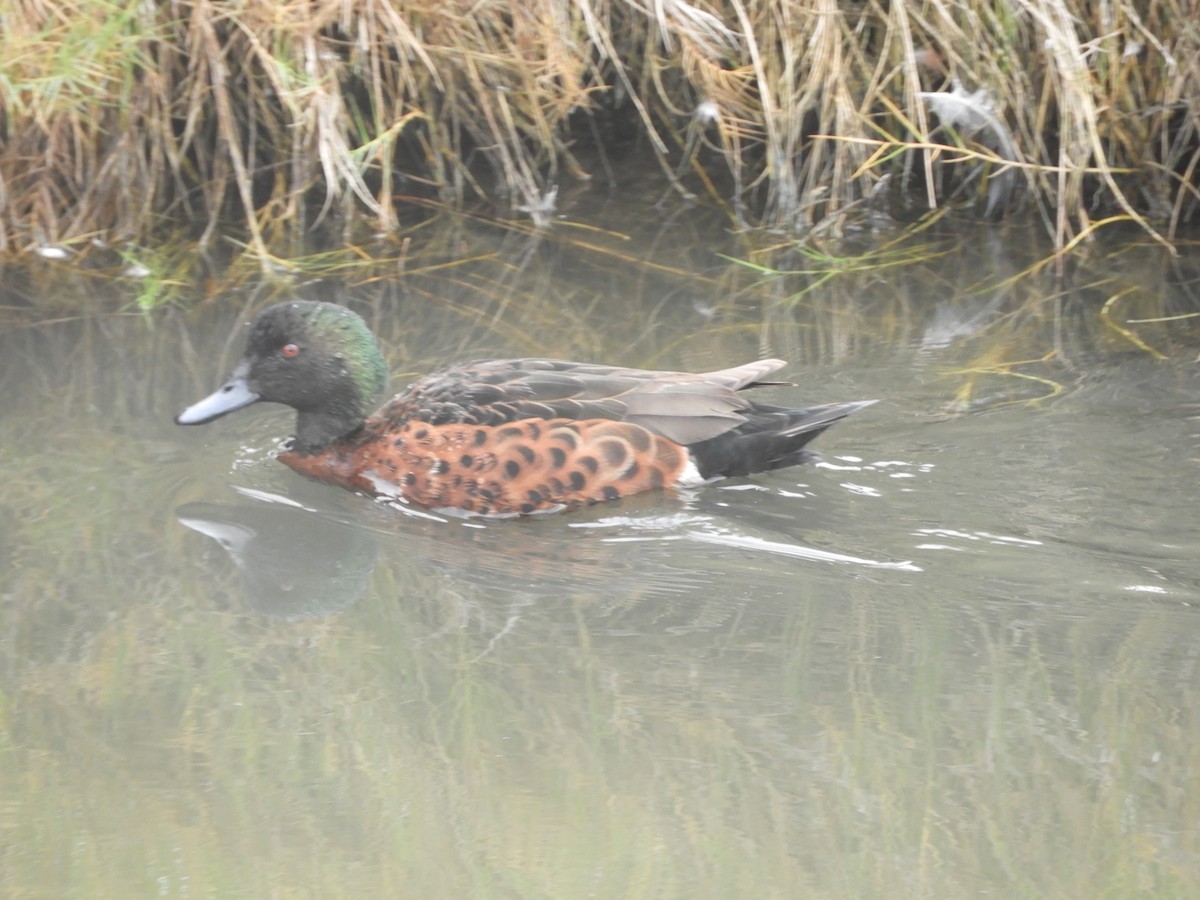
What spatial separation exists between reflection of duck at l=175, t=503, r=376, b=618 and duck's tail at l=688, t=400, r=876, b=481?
1072 mm

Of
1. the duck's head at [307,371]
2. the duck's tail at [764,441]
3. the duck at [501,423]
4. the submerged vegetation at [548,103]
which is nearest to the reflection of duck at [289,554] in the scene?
the duck at [501,423]

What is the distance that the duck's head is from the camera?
493 cm

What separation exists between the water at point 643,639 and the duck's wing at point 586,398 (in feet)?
0.80

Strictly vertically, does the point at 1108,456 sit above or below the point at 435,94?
below

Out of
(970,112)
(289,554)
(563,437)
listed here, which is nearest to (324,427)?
(289,554)

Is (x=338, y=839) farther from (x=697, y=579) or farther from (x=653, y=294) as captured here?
(x=653, y=294)

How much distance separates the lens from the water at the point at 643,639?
121 inches

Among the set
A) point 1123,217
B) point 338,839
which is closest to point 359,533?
point 338,839

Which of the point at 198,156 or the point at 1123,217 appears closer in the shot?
the point at 1123,217

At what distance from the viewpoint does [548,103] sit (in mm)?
6566

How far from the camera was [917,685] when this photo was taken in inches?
142

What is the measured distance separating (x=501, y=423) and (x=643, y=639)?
1.06 meters

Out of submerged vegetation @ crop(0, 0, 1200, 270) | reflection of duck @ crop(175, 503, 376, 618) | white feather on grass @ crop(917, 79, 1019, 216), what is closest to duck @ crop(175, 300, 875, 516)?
reflection of duck @ crop(175, 503, 376, 618)

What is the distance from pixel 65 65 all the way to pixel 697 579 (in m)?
3.25
